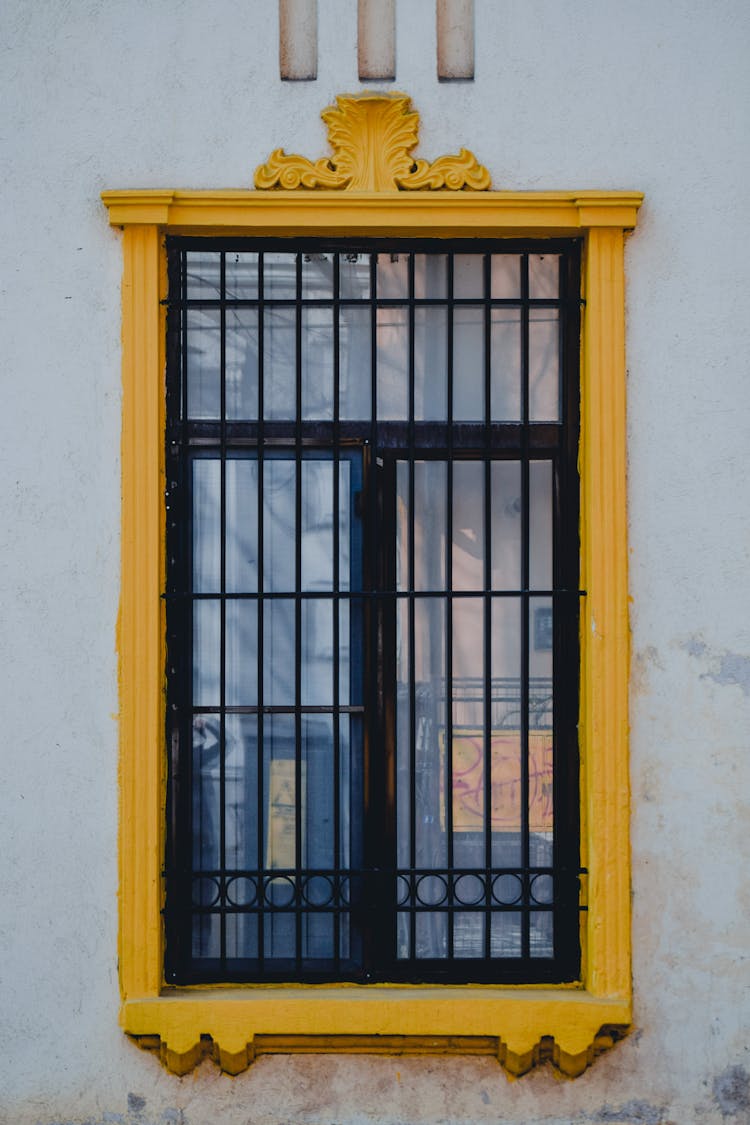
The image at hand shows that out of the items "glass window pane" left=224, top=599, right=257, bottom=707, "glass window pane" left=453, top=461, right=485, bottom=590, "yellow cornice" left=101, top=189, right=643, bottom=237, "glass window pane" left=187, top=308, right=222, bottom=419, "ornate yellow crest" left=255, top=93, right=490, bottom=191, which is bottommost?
"glass window pane" left=224, top=599, right=257, bottom=707

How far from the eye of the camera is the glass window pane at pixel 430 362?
4434 millimetres

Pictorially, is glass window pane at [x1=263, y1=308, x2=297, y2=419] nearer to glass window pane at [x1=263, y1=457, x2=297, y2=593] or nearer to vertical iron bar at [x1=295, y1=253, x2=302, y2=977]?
vertical iron bar at [x1=295, y1=253, x2=302, y2=977]

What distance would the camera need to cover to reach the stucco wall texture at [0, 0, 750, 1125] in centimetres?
425

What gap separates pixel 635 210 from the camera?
13.9 ft

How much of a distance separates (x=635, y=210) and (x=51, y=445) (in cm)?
235

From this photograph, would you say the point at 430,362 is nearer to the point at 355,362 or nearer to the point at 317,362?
the point at 355,362

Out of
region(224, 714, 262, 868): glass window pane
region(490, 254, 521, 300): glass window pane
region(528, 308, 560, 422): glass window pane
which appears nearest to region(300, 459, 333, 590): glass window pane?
region(224, 714, 262, 868): glass window pane

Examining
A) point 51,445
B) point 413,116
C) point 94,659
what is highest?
point 413,116

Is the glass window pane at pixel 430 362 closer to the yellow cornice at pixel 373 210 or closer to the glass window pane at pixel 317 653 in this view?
the yellow cornice at pixel 373 210

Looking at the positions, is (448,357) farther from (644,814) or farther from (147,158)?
(644,814)

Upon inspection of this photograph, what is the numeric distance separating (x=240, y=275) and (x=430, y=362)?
0.81 m

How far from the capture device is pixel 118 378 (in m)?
4.30

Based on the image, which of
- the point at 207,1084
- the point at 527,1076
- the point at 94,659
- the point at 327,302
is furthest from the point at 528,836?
the point at 327,302

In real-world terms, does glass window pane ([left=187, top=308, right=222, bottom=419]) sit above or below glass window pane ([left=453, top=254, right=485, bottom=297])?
below
